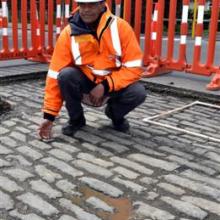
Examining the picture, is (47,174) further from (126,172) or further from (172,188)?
(172,188)

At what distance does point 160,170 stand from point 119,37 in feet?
3.89

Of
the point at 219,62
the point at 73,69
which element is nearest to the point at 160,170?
the point at 73,69

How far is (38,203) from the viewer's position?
2994mm

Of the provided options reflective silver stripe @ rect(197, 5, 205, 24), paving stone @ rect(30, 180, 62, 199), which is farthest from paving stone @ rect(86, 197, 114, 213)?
reflective silver stripe @ rect(197, 5, 205, 24)

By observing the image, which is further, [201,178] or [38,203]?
[201,178]

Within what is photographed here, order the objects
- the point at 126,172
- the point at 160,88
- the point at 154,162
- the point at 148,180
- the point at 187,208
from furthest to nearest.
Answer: the point at 160,88
the point at 154,162
the point at 126,172
the point at 148,180
the point at 187,208

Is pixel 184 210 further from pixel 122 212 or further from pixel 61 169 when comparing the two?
pixel 61 169

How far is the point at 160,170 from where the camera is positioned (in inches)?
141

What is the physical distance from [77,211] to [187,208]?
68 centimetres

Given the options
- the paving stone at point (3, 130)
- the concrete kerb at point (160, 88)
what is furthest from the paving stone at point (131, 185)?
the concrete kerb at point (160, 88)

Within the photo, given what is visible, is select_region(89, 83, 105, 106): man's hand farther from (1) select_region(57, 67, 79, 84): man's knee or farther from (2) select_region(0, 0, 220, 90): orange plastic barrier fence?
(2) select_region(0, 0, 220, 90): orange plastic barrier fence

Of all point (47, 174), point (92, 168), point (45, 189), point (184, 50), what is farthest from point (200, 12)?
point (45, 189)

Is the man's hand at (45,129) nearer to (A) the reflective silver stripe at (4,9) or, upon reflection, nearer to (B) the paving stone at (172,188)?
(B) the paving stone at (172,188)

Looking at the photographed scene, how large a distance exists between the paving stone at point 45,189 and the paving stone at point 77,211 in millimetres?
88
